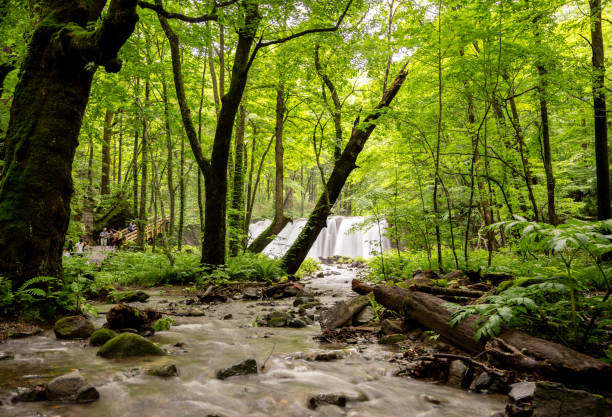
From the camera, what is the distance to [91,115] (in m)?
11.6

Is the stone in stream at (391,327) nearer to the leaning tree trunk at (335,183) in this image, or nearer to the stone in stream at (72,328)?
the stone in stream at (72,328)

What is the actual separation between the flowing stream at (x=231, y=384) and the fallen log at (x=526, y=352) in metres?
0.38

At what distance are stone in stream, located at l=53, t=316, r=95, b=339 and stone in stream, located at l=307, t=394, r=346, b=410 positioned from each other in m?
3.12

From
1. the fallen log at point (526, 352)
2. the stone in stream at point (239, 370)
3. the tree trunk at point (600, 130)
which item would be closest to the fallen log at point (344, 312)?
the fallen log at point (526, 352)

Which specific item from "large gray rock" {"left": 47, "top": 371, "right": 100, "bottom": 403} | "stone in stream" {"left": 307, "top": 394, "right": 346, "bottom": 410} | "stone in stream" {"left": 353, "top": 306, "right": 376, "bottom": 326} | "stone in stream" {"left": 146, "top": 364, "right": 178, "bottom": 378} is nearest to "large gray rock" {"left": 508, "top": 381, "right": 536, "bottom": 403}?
"stone in stream" {"left": 307, "top": 394, "right": 346, "bottom": 410}

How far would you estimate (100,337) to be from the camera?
375cm

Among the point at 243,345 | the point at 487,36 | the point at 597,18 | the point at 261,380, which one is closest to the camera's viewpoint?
the point at 261,380

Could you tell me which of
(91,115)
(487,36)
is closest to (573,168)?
(487,36)

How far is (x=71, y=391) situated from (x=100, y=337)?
62.3 inches

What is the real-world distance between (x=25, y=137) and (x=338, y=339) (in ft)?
16.6

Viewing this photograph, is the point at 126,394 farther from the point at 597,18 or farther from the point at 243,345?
the point at 597,18

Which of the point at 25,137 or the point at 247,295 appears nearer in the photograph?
the point at 25,137

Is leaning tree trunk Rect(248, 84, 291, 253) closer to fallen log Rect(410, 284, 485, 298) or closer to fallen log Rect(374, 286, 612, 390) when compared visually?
fallen log Rect(410, 284, 485, 298)

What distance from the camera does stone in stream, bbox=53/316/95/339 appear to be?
12.5ft
